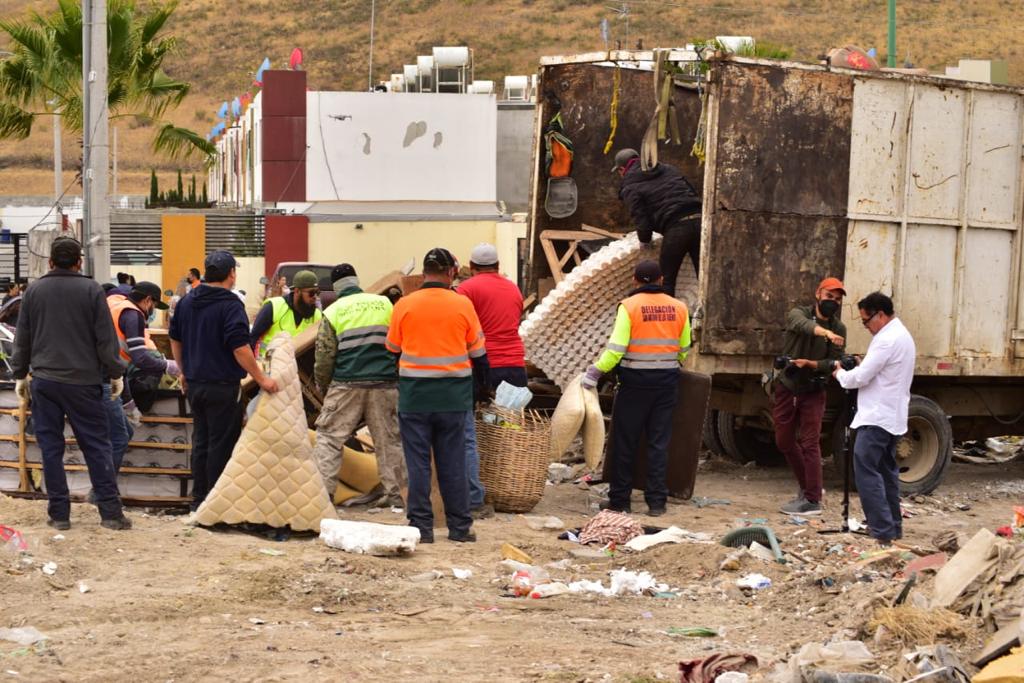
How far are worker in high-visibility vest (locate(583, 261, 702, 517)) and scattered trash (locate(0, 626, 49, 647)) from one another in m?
4.30

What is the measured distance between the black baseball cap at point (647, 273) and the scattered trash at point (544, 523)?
1.63 m

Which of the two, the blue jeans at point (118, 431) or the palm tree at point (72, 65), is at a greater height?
the palm tree at point (72, 65)

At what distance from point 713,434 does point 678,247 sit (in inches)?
103

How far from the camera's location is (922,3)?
7275cm

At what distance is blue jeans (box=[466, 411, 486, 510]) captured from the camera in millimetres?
9258

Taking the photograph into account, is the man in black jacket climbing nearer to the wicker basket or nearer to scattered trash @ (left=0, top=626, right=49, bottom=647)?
the wicker basket

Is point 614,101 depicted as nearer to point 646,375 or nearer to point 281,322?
point 646,375

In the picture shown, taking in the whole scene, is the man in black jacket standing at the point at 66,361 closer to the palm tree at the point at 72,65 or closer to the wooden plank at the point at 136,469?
the wooden plank at the point at 136,469

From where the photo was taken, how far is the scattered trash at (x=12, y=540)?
24.5ft

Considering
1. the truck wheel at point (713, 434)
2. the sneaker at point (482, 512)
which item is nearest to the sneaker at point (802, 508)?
the sneaker at point (482, 512)

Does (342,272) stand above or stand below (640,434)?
above

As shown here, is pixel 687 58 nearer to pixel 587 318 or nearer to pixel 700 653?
pixel 587 318

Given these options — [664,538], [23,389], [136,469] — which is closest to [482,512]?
[664,538]

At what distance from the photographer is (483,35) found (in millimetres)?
73812
